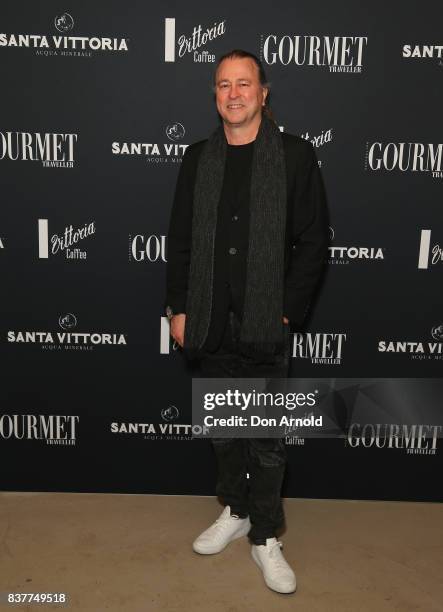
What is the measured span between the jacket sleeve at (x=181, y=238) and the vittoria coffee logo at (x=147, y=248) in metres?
0.30

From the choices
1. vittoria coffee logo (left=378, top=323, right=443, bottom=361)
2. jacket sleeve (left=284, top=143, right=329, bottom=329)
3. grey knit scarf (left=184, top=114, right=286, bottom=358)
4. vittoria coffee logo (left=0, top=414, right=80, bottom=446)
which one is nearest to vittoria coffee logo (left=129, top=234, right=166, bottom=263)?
grey knit scarf (left=184, top=114, right=286, bottom=358)

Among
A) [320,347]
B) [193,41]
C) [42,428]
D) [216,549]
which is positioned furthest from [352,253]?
[42,428]

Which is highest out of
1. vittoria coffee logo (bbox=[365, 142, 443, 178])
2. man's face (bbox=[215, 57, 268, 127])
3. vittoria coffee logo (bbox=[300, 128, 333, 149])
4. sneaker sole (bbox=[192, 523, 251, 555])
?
man's face (bbox=[215, 57, 268, 127])

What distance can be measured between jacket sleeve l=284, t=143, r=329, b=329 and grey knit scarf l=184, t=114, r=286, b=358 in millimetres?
49

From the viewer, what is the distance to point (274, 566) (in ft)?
7.59

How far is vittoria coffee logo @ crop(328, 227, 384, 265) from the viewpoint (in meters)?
2.65

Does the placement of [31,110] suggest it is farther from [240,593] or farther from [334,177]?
[240,593]

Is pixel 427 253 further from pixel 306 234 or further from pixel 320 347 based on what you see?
pixel 306 234

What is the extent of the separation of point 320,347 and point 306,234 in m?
0.70

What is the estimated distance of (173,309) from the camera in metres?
2.38

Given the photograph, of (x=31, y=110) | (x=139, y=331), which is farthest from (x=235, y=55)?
(x=139, y=331)

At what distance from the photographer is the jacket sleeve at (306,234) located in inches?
86.2

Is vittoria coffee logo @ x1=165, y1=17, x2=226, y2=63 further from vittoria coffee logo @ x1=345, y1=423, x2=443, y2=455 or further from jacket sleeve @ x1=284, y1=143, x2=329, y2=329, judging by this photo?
vittoria coffee logo @ x1=345, y1=423, x2=443, y2=455

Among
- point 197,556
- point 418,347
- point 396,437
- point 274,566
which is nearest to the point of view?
point 274,566
